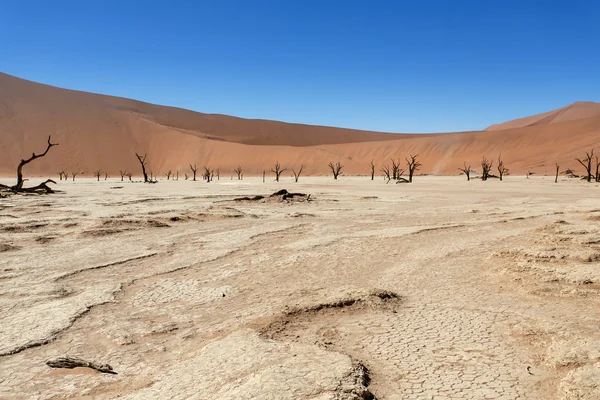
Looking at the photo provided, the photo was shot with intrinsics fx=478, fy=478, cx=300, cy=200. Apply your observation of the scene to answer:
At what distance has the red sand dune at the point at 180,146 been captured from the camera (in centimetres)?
7169

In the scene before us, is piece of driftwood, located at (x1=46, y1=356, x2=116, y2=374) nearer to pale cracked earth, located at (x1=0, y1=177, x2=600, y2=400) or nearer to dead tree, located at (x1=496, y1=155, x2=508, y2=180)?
pale cracked earth, located at (x1=0, y1=177, x2=600, y2=400)

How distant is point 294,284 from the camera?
5.89 meters

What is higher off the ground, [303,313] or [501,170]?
[501,170]

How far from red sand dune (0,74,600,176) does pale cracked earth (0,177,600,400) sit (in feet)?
201

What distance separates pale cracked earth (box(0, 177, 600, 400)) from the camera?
3.19 m

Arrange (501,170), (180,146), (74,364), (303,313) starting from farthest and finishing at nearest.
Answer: (180,146), (501,170), (303,313), (74,364)

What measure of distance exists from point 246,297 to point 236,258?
6.75 ft

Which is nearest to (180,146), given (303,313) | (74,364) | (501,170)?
(501,170)

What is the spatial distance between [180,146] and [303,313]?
8665cm

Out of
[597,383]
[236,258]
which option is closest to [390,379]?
[597,383]

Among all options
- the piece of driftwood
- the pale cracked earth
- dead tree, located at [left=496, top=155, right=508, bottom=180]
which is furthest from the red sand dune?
the piece of driftwood

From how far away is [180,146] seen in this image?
87.8 m

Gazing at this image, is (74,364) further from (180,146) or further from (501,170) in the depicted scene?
(180,146)

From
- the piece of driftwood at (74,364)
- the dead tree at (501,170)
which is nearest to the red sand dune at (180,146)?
the dead tree at (501,170)
